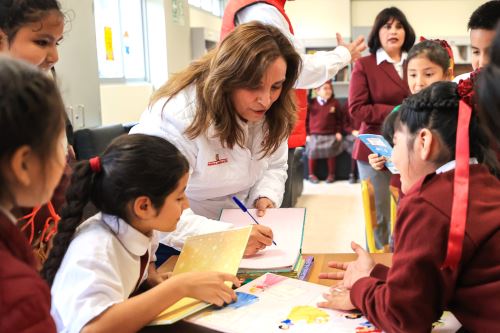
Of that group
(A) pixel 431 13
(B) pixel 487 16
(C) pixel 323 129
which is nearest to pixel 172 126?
(B) pixel 487 16

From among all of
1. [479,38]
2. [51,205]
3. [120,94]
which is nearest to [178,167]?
[51,205]

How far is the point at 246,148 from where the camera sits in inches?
65.7

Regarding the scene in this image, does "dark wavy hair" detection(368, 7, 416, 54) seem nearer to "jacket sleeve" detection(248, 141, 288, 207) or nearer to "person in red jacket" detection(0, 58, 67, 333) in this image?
"jacket sleeve" detection(248, 141, 288, 207)

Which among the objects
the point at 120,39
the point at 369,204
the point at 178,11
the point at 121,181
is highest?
the point at 178,11

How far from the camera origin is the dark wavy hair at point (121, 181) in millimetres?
1016

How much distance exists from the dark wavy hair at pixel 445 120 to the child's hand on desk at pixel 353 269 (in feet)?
0.97

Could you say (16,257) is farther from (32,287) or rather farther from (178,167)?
(178,167)

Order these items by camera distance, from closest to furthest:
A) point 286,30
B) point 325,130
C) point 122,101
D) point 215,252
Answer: point 215,252 → point 286,30 → point 122,101 → point 325,130

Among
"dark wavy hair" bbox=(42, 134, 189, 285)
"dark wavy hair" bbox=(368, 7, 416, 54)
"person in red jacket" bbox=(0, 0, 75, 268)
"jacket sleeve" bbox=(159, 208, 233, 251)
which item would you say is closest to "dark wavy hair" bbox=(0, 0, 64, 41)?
"person in red jacket" bbox=(0, 0, 75, 268)

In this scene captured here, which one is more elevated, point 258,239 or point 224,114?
point 224,114

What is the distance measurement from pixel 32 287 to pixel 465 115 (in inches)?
29.1

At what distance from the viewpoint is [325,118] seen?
636 centimetres

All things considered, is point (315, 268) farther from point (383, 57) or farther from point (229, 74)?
point (383, 57)

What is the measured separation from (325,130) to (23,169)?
586 cm
